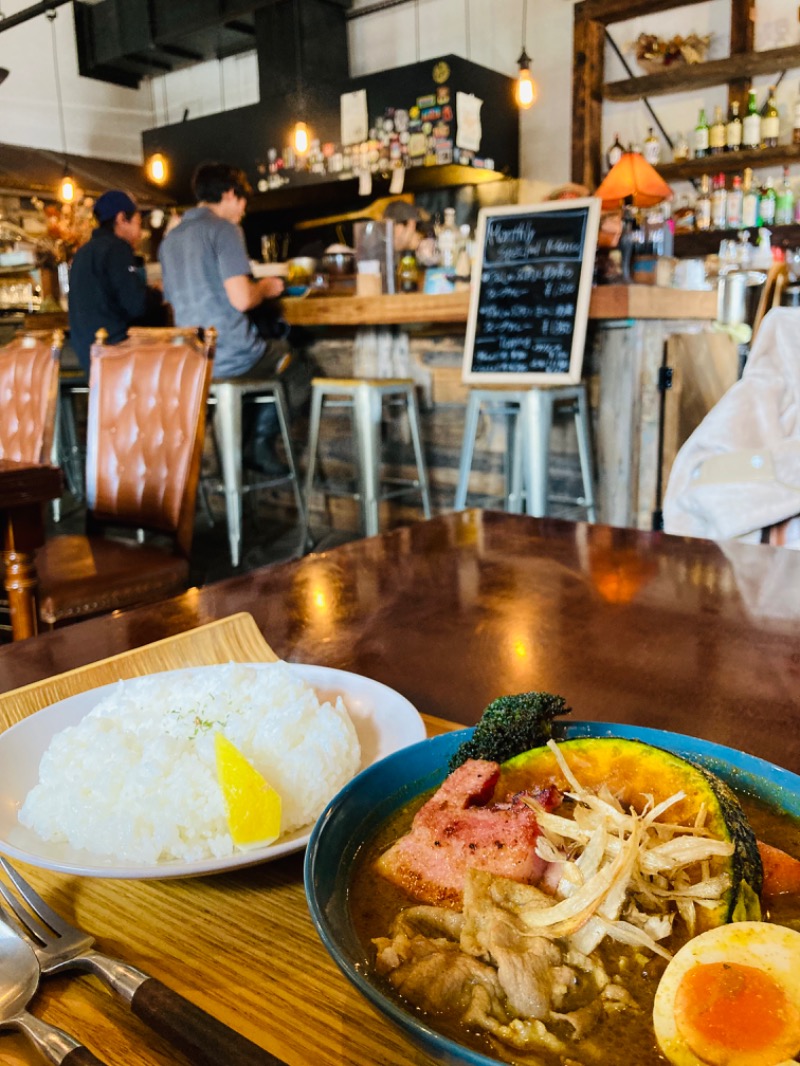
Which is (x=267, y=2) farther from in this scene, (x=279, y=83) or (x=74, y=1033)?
(x=74, y=1033)

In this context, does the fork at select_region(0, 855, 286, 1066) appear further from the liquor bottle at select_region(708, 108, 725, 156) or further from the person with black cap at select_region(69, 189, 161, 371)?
the liquor bottle at select_region(708, 108, 725, 156)

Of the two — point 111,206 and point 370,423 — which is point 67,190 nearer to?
point 111,206

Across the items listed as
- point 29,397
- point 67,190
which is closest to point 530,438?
point 29,397

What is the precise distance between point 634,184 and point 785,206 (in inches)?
44.9

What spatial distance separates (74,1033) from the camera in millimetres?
429

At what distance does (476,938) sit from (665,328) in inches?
142

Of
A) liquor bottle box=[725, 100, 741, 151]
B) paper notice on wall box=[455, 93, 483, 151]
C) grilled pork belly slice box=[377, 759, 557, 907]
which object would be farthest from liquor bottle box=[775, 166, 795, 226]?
grilled pork belly slice box=[377, 759, 557, 907]

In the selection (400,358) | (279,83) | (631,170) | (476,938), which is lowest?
(476,938)

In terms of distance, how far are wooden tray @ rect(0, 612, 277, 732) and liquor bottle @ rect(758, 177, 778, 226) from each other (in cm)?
639

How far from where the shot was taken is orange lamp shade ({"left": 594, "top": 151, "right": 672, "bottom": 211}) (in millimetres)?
5941

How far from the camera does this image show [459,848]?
480 mm

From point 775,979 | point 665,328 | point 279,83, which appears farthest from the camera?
point 279,83

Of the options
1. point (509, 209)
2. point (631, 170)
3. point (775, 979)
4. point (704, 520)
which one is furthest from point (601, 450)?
point (775, 979)

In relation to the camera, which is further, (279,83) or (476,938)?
(279,83)
